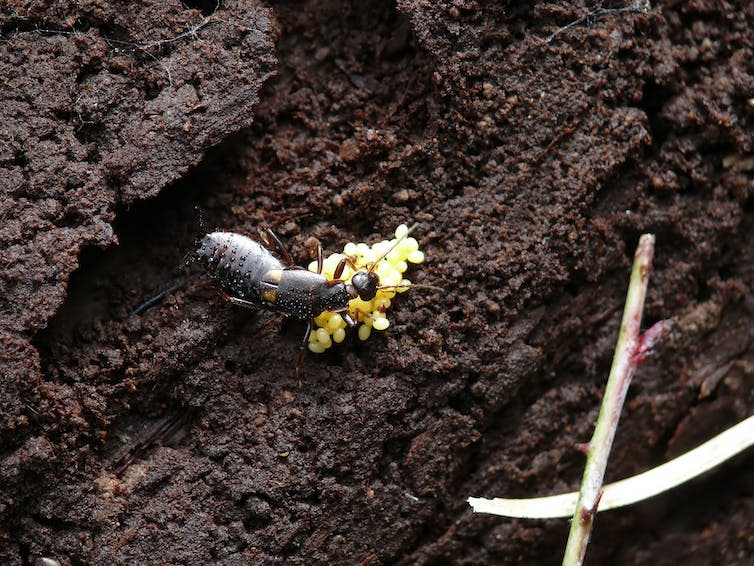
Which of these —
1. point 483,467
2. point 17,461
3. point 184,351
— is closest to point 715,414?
point 483,467

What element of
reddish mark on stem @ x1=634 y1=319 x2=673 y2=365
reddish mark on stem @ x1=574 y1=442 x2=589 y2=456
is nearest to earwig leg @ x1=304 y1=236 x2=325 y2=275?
reddish mark on stem @ x1=574 y1=442 x2=589 y2=456

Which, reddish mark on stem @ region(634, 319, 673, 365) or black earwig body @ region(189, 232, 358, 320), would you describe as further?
reddish mark on stem @ region(634, 319, 673, 365)

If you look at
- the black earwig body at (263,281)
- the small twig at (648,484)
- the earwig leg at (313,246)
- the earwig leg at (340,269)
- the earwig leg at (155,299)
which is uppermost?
the earwig leg at (313,246)

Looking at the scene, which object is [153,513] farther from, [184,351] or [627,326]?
[627,326]

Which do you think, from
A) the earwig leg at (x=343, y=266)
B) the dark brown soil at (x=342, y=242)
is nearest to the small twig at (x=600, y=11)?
the dark brown soil at (x=342, y=242)

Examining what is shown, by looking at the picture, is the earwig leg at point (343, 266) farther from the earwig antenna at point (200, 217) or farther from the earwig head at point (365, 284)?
the earwig antenna at point (200, 217)

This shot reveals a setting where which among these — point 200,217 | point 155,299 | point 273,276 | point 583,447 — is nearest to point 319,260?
point 273,276

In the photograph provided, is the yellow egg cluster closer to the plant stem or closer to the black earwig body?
the black earwig body
